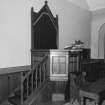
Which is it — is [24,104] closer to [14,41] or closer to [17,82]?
[17,82]

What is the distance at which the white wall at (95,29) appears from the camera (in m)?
6.54

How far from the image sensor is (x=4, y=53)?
3621 millimetres

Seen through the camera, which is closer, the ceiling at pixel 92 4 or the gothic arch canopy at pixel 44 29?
the gothic arch canopy at pixel 44 29

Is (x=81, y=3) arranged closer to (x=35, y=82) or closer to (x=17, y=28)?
(x=17, y=28)

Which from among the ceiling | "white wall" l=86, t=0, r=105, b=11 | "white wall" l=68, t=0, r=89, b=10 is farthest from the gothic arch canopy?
"white wall" l=86, t=0, r=105, b=11

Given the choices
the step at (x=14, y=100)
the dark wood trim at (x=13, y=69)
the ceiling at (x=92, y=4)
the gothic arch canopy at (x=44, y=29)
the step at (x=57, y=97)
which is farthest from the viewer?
the ceiling at (x=92, y=4)

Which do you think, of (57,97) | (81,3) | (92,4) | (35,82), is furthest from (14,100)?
(92,4)

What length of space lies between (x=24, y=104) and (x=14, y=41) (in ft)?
5.70

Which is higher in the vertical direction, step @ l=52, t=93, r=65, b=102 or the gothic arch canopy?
the gothic arch canopy

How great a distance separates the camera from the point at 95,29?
22.1ft

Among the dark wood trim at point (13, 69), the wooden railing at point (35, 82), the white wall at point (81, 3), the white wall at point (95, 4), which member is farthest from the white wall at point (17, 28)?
the white wall at point (95, 4)

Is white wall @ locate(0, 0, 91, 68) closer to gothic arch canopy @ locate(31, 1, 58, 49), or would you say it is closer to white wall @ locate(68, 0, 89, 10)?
gothic arch canopy @ locate(31, 1, 58, 49)

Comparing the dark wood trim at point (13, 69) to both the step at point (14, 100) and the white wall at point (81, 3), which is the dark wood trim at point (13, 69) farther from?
the white wall at point (81, 3)

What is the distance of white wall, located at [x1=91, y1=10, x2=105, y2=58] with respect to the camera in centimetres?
654
